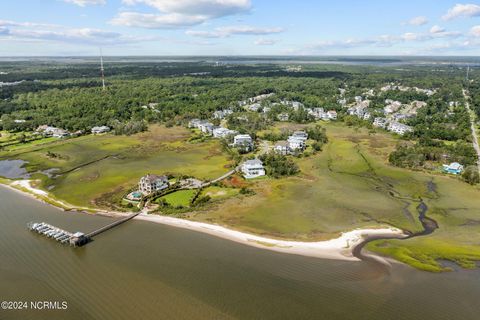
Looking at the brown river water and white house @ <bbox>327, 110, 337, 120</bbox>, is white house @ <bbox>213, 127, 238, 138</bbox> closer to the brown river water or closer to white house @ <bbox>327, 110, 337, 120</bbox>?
white house @ <bbox>327, 110, 337, 120</bbox>

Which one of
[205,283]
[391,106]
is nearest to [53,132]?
[205,283]

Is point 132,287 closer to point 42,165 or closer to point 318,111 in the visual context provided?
point 42,165

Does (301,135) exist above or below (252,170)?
above

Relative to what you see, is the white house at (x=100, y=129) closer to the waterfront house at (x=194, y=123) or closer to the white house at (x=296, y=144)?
the waterfront house at (x=194, y=123)

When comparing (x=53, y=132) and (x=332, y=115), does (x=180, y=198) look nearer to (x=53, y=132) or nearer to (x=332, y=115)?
(x=53, y=132)

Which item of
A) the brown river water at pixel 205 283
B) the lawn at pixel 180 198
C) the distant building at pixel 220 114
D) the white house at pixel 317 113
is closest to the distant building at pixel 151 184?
the lawn at pixel 180 198

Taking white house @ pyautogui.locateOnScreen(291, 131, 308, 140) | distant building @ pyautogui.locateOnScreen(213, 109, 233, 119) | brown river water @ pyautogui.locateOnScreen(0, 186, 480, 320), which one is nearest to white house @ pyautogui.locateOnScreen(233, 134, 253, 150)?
white house @ pyautogui.locateOnScreen(291, 131, 308, 140)

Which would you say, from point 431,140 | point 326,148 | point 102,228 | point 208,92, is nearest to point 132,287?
point 102,228
